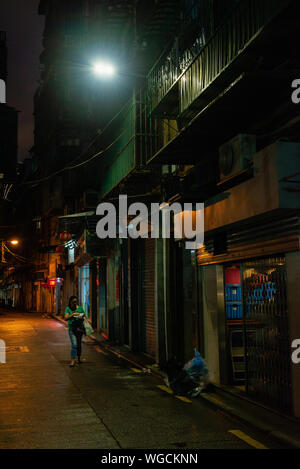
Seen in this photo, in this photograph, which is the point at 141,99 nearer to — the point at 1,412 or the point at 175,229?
the point at 175,229

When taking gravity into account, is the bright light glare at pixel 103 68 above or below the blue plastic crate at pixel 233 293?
above

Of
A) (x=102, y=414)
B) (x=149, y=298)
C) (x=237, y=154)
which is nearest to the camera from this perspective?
(x=102, y=414)

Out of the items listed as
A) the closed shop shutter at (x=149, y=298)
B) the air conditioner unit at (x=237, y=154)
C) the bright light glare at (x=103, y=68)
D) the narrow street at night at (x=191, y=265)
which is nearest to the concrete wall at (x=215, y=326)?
the narrow street at night at (x=191, y=265)

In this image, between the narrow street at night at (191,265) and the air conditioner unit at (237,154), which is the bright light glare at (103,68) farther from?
the air conditioner unit at (237,154)

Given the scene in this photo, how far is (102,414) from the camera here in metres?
8.13

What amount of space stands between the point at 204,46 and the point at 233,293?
513 centimetres

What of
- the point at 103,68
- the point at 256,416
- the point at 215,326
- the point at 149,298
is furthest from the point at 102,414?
the point at 103,68

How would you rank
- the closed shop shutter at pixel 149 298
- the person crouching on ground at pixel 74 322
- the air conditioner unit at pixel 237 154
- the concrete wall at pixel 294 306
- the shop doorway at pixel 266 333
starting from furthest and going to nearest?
the closed shop shutter at pixel 149 298, the person crouching on ground at pixel 74 322, the air conditioner unit at pixel 237 154, the shop doorway at pixel 266 333, the concrete wall at pixel 294 306

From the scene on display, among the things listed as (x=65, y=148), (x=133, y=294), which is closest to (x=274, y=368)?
(x=133, y=294)

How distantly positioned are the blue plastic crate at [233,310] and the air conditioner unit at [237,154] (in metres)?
2.97

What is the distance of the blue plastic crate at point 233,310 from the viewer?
10.5 meters

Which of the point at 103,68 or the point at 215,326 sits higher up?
the point at 103,68

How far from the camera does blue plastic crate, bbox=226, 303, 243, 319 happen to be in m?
10.5

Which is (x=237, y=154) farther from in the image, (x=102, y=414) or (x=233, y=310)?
(x=102, y=414)
